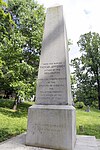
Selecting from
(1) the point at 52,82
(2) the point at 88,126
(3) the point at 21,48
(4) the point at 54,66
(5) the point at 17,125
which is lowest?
(2) the point at 88,126

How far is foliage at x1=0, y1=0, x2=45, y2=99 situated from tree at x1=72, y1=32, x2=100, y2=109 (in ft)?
57.6

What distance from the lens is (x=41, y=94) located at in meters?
4.73

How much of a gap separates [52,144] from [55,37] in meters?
2.81

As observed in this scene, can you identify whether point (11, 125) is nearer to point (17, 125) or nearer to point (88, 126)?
point (17, 125)

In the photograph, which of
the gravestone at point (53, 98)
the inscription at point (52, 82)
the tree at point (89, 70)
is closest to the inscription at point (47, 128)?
the gravestone at point (53, 98)

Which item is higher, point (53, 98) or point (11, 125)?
point (53, 98)

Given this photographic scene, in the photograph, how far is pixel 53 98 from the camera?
15.0 ft

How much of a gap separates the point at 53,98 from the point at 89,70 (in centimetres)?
2857

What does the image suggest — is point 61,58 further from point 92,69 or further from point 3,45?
point 92,69

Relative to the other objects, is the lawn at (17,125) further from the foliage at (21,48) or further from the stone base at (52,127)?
the stone base at (52,127)

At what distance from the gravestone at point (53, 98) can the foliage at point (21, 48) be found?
678cm

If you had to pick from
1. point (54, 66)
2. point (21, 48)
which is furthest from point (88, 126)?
point (21, 48)

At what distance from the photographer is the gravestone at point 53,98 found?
4027 millimetres

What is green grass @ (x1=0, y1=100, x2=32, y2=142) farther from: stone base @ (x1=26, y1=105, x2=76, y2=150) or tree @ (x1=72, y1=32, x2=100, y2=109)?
tree @ (x1=72, y1=32, x2=100, y2=109)
